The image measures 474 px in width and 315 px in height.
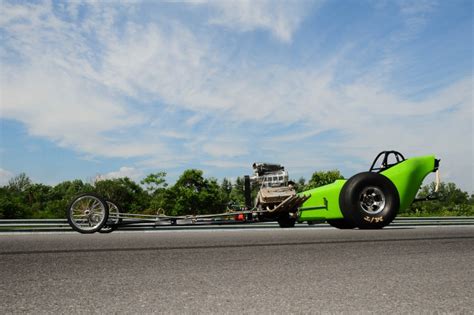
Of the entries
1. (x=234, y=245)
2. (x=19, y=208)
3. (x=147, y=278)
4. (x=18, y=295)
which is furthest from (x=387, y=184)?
(x=19, y=208)

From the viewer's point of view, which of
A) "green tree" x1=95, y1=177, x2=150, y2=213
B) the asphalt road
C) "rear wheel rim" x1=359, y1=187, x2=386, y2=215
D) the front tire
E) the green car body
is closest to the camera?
the asphalt road

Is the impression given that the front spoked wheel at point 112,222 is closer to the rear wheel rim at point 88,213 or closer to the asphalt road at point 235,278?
the rear wheel rim at point 88,213

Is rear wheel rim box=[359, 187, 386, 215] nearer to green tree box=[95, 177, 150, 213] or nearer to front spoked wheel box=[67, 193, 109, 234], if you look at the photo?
front spoked wheel box=[67, 193, 109, 234]

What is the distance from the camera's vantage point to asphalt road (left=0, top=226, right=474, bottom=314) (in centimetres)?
220

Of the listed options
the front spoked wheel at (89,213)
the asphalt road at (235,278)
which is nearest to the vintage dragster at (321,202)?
the front spoked wheel at (89,213)

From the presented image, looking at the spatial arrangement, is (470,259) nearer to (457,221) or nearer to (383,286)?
(383,286)

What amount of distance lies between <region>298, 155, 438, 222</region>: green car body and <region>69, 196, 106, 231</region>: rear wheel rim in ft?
12.4

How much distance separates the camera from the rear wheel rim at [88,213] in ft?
21.9

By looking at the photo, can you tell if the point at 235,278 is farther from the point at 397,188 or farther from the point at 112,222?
the point at 397,188

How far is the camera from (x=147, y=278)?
2820mm

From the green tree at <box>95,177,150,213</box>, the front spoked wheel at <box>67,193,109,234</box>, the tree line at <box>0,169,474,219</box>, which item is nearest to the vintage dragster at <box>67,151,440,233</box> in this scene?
the front spoked wheel at <box>67,193,109,234</box>

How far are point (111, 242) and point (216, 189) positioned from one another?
52.5m

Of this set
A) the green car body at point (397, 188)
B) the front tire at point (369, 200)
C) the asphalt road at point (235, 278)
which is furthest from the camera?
the green car body at point (397, 188)

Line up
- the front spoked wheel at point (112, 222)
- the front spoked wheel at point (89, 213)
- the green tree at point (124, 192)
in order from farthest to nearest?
the green tree at point (124, 192)
the front spoked wheel at point (112, 222)
the front spoked wheel at point (89, 213)
